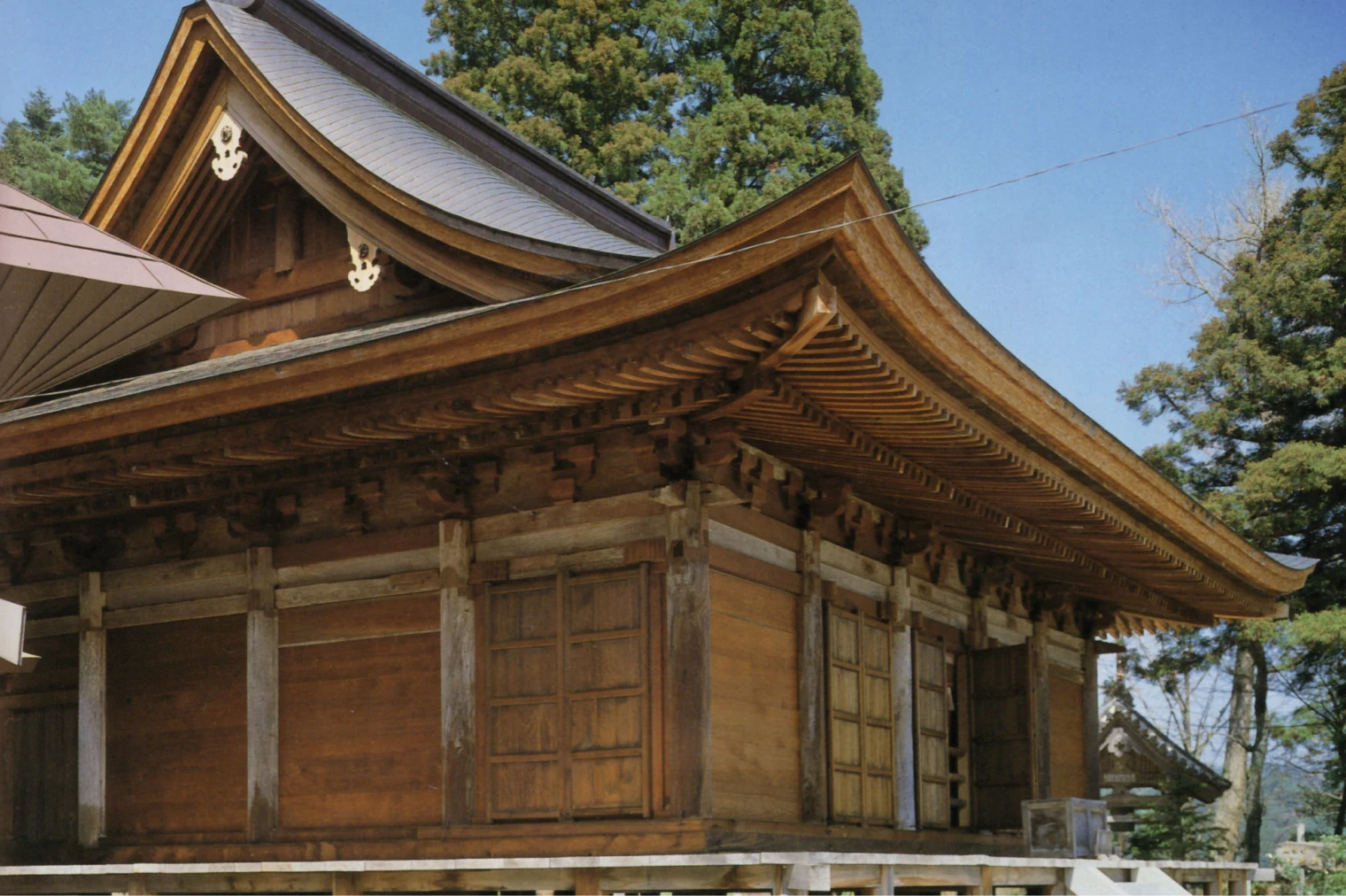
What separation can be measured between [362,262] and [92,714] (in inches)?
155

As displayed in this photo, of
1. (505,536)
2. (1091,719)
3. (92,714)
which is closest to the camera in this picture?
(505,536)

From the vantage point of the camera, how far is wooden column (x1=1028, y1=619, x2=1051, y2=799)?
511 inches

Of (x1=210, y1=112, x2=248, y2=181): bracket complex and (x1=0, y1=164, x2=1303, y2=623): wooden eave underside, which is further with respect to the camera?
(x1=210, y1=112, x2=248, y2=181): bracket complex

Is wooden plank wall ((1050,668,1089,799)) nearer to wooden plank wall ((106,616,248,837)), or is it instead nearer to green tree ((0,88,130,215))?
wooden plank wall ((106,616,248,837))

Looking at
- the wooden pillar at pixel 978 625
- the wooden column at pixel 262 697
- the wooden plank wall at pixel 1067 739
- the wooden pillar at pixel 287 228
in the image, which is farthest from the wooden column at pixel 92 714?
the wooden plank wall at pixel 1067 739

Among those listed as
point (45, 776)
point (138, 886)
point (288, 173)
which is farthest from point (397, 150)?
point (138, 886)

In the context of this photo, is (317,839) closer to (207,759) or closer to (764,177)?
(207,759)

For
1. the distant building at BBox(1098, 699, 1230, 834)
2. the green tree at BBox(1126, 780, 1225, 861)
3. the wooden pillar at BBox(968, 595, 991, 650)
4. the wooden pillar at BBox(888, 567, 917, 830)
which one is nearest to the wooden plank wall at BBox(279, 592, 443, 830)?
the wooden pillar at BBox(888, 567, 917, 830)

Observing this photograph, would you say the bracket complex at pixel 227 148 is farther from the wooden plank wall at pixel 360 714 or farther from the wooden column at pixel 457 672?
the wooden column at pixel 457 672

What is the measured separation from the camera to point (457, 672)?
9891mm

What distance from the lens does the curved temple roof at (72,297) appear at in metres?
7.24

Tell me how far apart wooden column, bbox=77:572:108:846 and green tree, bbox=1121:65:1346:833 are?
19433mm

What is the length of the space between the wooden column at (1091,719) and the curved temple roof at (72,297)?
1025 cm

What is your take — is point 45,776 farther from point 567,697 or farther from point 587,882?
point 587,882
